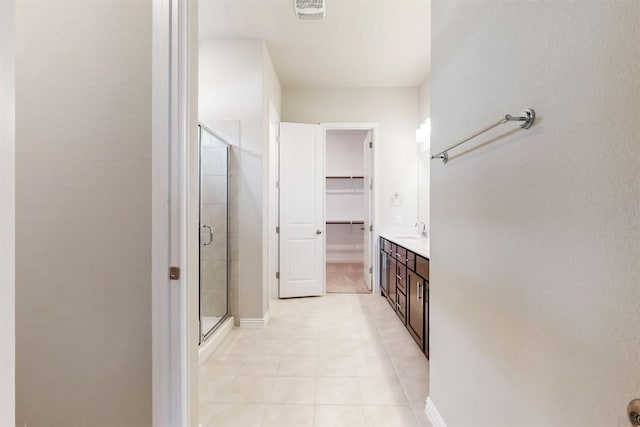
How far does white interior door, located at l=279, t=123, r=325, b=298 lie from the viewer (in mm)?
3857

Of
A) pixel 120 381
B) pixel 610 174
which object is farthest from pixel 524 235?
pixel 120 381

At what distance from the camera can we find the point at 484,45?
1.13 meters

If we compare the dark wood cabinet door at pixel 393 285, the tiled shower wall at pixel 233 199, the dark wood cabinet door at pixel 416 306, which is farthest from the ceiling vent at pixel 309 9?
the dark wood cabinet door at pixel 393 285

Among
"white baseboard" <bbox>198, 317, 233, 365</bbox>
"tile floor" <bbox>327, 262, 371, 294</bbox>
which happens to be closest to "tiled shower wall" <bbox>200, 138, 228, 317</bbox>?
"white baseboard" <bbox>198, 317, 233, 365</bbox>

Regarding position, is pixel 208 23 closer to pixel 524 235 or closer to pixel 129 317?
pixel 129 317

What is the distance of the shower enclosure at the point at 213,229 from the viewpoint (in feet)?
8.93

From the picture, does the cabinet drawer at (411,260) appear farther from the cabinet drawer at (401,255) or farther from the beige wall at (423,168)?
the beige wall at (423,168)

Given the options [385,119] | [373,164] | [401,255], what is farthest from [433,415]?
[385,119]

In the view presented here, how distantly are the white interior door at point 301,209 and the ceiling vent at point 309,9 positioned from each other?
1444 millimetres

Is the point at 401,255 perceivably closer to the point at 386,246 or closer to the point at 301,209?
the point at 386,246

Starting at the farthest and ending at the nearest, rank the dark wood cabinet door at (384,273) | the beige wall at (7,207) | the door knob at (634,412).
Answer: the dark wood cabinet door at (384,273) → the door knob at (634,412) → the beige wall at (7,207)

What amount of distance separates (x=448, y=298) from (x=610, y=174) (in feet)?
3.09

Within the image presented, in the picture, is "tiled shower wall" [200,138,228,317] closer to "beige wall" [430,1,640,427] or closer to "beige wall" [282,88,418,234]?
"beige wall" [282,88,418,234]

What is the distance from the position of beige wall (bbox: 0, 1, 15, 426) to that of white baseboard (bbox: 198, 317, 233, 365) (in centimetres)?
192
